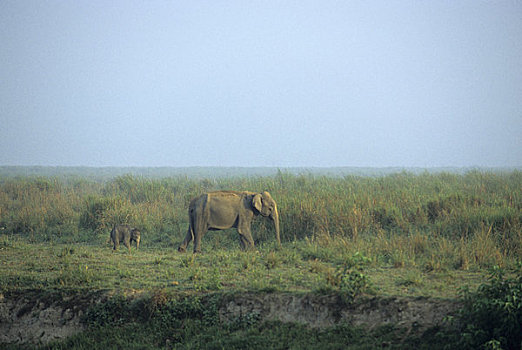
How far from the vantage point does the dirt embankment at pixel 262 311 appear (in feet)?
19.6

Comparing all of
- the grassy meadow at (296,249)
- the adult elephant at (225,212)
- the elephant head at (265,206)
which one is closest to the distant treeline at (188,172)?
the grassy meadow at (296,249)

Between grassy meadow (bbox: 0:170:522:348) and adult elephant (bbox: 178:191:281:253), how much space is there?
0.48 metres

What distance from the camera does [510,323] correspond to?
16.0ft

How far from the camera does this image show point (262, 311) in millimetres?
6688

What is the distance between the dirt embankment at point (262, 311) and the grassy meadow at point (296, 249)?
0.23 meters

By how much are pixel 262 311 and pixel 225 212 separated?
140 inches

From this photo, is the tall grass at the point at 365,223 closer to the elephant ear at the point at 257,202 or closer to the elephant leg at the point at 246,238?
the elephant leg at the point at 246,238

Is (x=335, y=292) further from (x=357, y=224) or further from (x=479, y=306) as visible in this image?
(x=357, y=224)

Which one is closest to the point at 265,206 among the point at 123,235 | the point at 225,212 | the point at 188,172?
the point at 225,212

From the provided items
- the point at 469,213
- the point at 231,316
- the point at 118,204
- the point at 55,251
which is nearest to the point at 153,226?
the point at 118,204

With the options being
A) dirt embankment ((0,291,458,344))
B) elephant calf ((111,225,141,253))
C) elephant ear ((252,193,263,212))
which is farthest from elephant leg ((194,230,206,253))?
dirt embankment ((0,291,458,344))

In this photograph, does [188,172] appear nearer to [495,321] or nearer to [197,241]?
[197,241]

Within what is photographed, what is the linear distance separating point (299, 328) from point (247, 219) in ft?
13.5

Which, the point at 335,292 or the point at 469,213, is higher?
the point at 469,213
